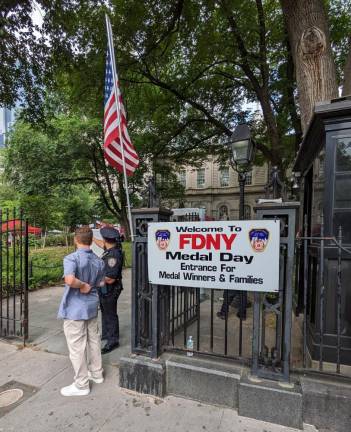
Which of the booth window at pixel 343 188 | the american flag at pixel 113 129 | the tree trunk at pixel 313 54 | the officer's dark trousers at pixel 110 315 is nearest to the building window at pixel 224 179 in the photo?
the tree trunk at pixel 313 54

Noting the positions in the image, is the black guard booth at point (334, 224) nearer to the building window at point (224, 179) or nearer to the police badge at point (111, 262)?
the police badge at point (111, 262)

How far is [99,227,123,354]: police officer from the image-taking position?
409 centimetres

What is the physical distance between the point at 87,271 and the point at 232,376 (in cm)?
190

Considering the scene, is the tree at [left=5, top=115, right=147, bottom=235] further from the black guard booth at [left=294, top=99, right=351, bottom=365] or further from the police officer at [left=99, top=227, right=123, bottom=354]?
the black guard booth at [left=294, top=99, right=351, bottom=365]

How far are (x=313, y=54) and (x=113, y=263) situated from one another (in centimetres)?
484

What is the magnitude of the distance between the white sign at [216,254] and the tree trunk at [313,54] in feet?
9.95

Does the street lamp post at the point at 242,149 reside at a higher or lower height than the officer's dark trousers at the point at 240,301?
higher

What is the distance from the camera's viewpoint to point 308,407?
2568 millimetres

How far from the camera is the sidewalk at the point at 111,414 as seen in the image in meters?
2.61

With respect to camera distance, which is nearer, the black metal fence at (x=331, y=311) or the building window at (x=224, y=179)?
the black metal fence at (x=331, y=311)

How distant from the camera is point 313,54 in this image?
479cm

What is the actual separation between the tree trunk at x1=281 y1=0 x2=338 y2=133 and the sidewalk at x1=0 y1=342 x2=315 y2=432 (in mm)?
4415

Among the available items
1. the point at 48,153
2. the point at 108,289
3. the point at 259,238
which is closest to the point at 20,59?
the point at 108,289

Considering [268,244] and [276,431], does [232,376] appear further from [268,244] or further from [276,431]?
[268,244]
